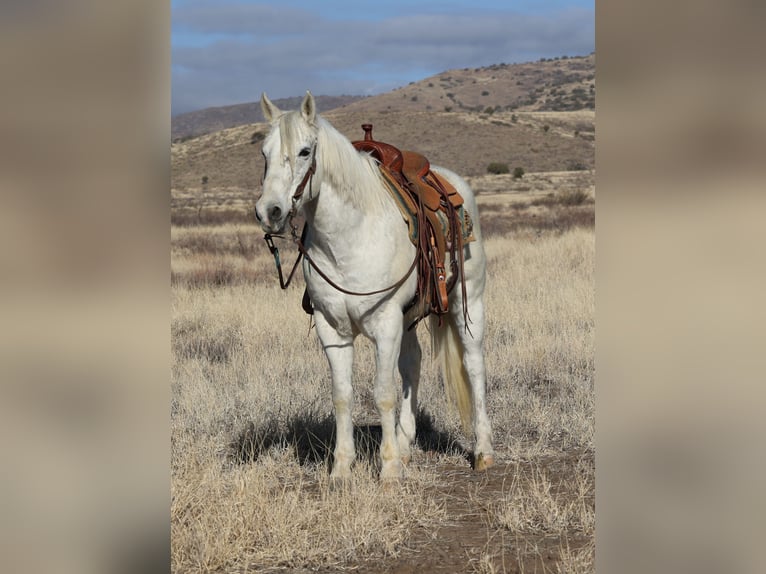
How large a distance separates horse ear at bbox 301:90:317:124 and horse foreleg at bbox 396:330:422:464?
80.6 inches

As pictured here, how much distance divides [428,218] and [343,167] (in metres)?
0.81

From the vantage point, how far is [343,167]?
5.06 meters

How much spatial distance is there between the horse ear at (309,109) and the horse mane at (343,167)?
3cm

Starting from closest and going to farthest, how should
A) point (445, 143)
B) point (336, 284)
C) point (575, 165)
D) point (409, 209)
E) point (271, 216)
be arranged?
1. point (271, 216)
2. point (336, 284)
3. point (409, 209)
4. point (575, 165)
5. point (445, 143)

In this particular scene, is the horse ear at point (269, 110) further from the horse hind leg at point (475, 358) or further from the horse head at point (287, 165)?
the horse hind leg at point (475, 358)

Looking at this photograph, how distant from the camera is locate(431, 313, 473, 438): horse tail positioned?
20.7 ft

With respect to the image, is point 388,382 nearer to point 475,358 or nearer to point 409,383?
point 409,383

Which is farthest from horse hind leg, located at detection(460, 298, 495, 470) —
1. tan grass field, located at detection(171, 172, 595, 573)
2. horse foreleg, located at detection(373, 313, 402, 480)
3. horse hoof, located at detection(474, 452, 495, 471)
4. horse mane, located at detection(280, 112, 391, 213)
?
horse mane, located at detection(280, 112, 391, 213)

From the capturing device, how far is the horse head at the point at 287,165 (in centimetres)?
443

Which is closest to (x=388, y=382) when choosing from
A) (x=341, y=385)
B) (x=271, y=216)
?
(x=341, y=385)

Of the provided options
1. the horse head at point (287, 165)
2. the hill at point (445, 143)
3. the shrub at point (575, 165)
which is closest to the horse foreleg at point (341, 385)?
the horse head at point (287, 165)

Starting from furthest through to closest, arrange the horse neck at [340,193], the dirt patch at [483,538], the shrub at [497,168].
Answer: the shrub at [497,168]
the horse neck at [340,193]
the dirt patch at [483,538]

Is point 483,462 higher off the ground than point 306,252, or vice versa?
point 306,252
